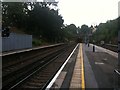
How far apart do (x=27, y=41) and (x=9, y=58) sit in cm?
3516

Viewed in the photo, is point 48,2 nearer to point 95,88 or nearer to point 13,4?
point 13,4

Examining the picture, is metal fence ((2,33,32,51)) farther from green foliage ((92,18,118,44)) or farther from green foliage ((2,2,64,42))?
green foliage ((92,18,118,44))

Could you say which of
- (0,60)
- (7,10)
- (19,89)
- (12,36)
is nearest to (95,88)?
(19,89)

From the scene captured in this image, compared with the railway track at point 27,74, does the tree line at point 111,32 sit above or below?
above

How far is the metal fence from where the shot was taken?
1829 inches

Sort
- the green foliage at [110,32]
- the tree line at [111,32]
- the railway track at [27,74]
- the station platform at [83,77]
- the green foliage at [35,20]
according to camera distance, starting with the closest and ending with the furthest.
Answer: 1. the station platform at [83,77]
2. the railway track at [27,74]
3. the green foliage at [35,20]
4. the tree line at [111,32]
5. the green foliage at [110,32]

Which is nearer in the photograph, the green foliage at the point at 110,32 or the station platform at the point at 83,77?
the station platform at the point at 83,77

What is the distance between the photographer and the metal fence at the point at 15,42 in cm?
4647

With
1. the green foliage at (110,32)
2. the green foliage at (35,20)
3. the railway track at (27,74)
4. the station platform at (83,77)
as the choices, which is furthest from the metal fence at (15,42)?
the green foliage at (110,32)

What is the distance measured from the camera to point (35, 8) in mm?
96500

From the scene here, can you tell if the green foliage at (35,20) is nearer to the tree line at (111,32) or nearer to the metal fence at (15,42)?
the tree line at (111,32)

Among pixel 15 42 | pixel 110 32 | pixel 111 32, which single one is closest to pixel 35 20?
pixel 111 32

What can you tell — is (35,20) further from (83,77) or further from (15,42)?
(83,77)

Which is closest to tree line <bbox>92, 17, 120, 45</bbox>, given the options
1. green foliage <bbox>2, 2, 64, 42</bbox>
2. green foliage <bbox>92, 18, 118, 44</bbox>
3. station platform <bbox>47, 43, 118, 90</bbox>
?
green foliage <bbox>92, 18, 118, 44</bbox>
